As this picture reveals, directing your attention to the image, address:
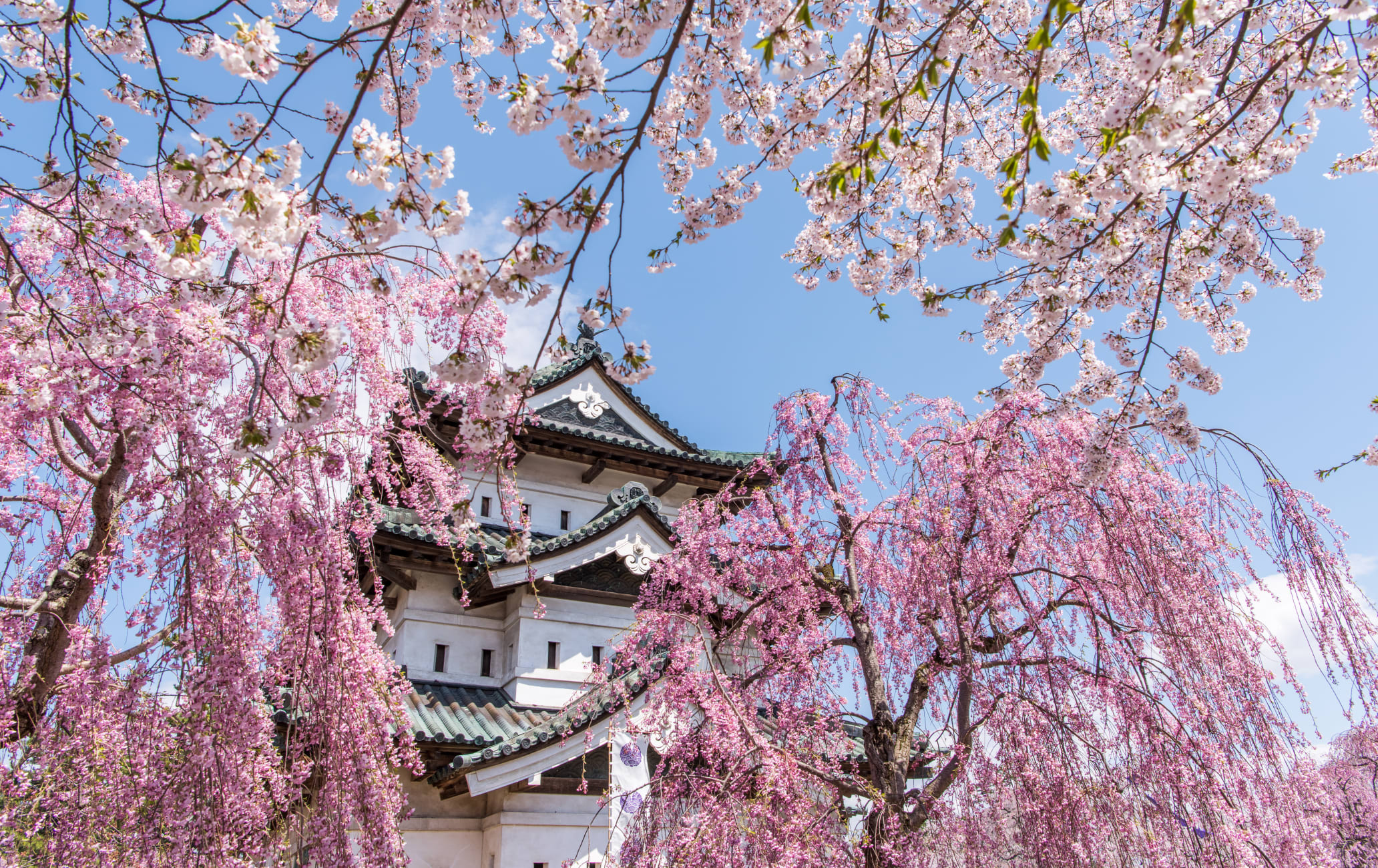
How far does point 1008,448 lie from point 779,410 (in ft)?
7.86

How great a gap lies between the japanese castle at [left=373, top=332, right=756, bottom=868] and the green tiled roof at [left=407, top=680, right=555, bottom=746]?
0.02 metres

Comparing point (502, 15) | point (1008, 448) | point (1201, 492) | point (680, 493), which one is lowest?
Result: point (1201, 492)

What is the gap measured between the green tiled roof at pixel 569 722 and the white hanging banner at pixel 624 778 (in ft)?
1.14

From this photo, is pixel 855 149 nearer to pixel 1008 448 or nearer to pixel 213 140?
pixel 213 140

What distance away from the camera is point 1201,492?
21.4 feet

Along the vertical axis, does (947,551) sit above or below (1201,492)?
below

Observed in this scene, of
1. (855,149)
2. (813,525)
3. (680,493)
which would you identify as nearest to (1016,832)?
(813,525)

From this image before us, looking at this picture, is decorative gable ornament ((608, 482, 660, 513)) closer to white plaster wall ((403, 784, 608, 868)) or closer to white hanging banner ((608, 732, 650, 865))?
white hanging banner ((608, 732, 650, 865))

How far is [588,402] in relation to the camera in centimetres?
1234

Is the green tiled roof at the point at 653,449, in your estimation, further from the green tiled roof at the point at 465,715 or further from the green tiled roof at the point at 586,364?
the green tiled roof at the point at 465,715

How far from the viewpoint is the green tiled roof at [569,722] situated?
7.44 m

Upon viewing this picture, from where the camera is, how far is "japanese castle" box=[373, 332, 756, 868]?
7.92 meters

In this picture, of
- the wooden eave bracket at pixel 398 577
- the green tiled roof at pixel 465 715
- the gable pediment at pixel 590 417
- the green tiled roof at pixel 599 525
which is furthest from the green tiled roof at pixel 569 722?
the gable pediment at pixel 590 417

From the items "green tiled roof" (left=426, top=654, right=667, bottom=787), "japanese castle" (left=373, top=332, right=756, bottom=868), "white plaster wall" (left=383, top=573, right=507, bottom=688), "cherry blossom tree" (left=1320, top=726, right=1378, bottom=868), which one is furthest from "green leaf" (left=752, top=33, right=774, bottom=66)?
"cherry blossom tree" (left=1320, top=726, right=1378, bottom=868)
